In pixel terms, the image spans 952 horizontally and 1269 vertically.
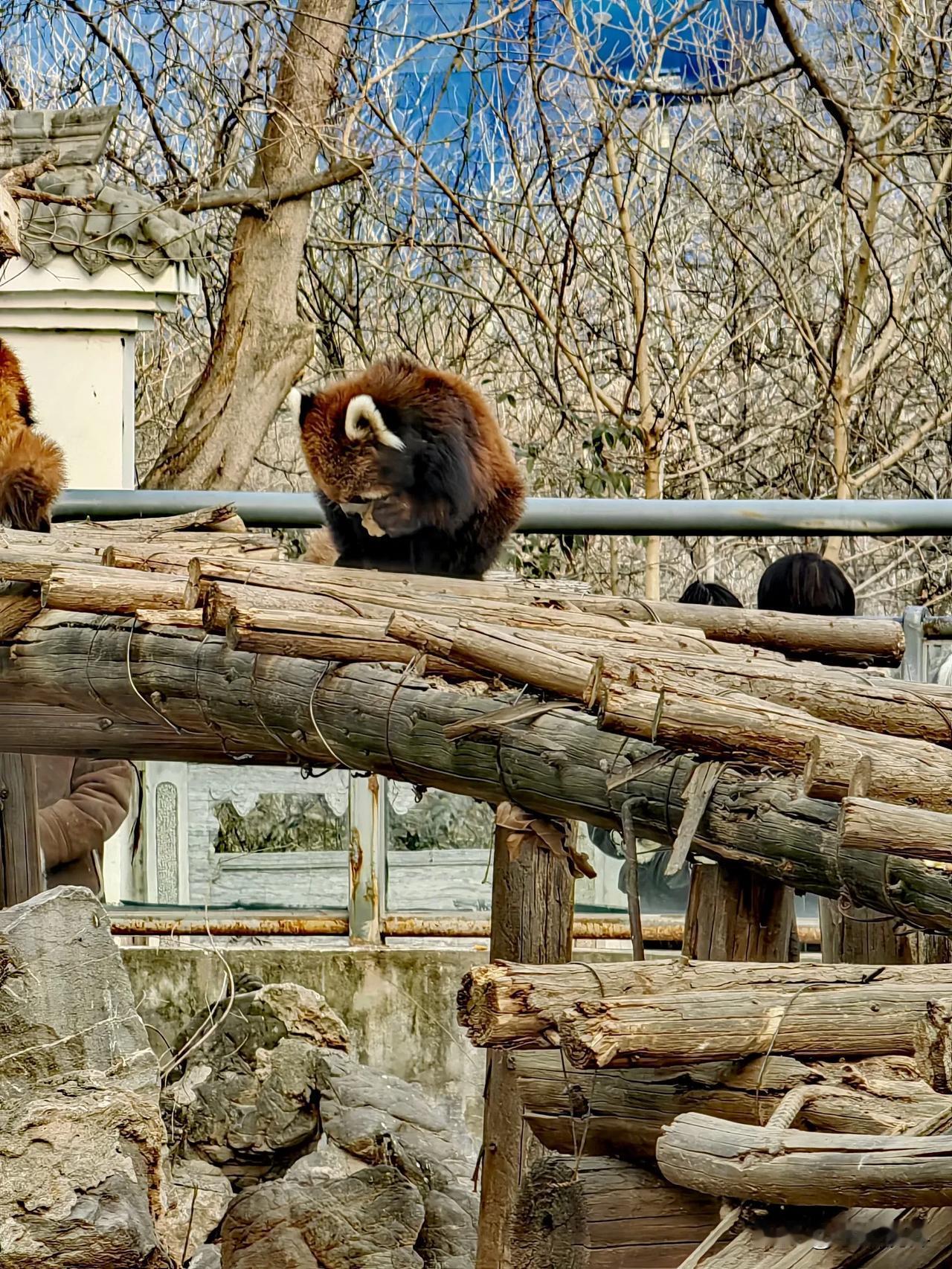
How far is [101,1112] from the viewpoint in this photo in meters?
3.26

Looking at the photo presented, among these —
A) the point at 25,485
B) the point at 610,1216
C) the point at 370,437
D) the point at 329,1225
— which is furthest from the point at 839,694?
the point at 25,485

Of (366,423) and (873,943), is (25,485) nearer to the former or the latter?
(366,423)

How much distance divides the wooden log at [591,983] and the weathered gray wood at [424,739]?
10 cm

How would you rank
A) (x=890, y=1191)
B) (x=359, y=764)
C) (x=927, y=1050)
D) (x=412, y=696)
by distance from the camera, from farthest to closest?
(x=359, y=764)
(x=412, y=696)
(x=927, y=1050)
(x=890, y=1191)

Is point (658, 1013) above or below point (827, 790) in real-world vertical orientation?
below

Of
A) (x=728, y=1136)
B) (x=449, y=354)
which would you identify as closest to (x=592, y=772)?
(x=728, y=1136)

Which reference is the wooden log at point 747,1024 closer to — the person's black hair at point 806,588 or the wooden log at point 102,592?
the wooden log at point 102,592

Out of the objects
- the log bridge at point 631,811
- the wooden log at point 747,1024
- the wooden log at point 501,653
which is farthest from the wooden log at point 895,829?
the wooden log at point 501,653

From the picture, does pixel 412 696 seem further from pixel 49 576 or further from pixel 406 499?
pixel 406 499

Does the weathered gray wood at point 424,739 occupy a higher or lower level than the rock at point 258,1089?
higher

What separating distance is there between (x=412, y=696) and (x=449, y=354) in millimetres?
8144

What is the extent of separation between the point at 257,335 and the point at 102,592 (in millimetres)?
5721

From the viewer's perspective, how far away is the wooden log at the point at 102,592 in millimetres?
2939

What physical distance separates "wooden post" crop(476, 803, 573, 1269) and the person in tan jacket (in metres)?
1.64
